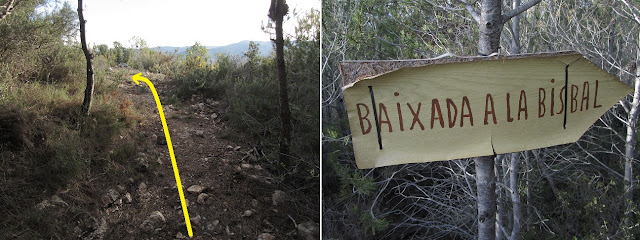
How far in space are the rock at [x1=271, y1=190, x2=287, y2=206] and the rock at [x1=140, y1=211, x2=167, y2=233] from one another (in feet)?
2.44

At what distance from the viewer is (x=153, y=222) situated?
7.23 ft

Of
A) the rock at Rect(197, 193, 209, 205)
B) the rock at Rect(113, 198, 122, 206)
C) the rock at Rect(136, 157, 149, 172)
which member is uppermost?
the rock at Rect(136, 157, 149, 172)

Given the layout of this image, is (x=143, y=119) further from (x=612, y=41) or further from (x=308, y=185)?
(x=612, y=41)

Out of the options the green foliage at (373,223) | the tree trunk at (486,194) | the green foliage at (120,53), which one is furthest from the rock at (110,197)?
the tree trunk at (486,194)

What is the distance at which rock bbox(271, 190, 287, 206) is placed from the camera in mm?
2727

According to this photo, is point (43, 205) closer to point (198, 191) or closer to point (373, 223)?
point (198, 191)

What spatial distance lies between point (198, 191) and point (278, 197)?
0.55 metres

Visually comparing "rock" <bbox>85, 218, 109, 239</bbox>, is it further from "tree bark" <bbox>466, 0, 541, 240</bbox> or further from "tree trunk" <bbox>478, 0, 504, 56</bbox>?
"tree trunk" <bbox>478, 0, 504, 56</bbox>

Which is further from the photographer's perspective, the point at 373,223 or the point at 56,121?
the point at 373,223

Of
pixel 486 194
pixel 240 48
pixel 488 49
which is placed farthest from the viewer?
pixel 240 48

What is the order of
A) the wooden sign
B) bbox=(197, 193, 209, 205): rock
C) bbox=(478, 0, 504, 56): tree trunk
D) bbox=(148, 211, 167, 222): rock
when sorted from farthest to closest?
bbox=(197, 193, 209, 205): rock
bbox=(148, 211, 167, 222): rock
bbox=(478, 0, 504, 56): tree trunk
the wooden sign

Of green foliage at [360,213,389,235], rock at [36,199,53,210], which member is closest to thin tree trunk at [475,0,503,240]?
green foliage at [360,213,389,235]

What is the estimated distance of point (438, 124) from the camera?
922 millimetres

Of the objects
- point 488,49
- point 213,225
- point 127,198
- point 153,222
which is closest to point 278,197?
point 213,225
